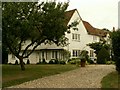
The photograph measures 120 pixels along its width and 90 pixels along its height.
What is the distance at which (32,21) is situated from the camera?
26016 millimetres

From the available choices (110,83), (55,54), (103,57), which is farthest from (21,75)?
(55,54)

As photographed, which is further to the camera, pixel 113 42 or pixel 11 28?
pixel 11 28

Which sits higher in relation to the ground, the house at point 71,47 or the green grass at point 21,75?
the house at point 71,47

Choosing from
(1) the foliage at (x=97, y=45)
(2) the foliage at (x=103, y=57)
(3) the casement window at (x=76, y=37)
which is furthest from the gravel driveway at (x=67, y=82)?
(1) the foliage at (x=97, y=45)

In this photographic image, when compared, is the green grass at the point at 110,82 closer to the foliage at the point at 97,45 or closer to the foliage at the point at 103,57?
the foliage at the point at 103,57

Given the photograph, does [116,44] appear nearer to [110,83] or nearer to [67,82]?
[110,83]

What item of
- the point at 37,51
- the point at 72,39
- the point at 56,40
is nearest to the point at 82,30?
the point at 72,39

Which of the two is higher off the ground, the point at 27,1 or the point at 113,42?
the point at 27,1

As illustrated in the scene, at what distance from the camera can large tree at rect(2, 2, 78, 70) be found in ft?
83.3

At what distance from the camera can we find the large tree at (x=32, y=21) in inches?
999

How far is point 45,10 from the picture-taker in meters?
27.8

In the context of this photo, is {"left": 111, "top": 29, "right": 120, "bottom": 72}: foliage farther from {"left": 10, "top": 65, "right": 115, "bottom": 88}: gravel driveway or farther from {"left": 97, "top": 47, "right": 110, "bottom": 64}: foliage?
{"left": 97, "top": 47, "right": 110, "bottom": 64}: foliage

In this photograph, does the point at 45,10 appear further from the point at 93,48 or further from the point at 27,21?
the point at 93,48

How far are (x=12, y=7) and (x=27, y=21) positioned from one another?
1822 mm
